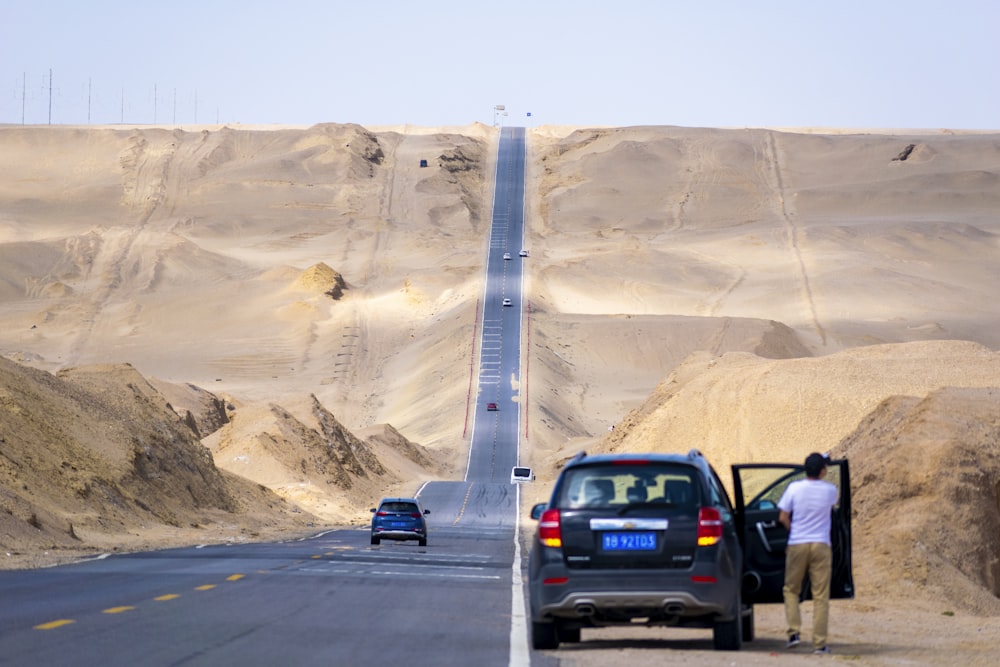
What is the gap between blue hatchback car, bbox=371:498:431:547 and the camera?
34156 millimetres

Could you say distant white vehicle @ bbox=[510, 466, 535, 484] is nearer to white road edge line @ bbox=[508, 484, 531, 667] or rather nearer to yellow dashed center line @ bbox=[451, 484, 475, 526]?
yellow dashed center line @ bbox=[451, 484, 475, 526]

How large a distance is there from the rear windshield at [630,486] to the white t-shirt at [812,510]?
1287 millimetres

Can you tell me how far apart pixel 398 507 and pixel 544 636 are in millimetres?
22058

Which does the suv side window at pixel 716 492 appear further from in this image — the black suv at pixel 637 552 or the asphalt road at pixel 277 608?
the asphalt road at pixel 277 608

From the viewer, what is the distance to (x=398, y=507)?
1377 inches

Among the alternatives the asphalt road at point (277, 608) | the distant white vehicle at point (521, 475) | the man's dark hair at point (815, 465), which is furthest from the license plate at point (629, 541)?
the distant white vehicle at point (521, 475)

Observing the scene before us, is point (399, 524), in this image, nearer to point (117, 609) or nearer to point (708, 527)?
point (117, 609)

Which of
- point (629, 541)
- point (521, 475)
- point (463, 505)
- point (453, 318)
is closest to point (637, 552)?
point (629, 541)

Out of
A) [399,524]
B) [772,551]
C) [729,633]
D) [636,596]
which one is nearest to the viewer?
[636,596]

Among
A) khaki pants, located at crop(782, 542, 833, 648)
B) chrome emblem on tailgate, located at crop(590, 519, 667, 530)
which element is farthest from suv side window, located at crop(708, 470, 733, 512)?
khaki pants, located at crop(782, 542, 833, 648)

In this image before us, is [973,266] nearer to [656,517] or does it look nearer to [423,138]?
[423,138]

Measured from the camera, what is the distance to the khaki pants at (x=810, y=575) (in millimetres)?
13422

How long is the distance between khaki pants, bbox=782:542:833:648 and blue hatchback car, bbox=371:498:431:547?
21038 millimetres

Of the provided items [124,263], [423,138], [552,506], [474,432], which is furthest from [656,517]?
[423,138]
